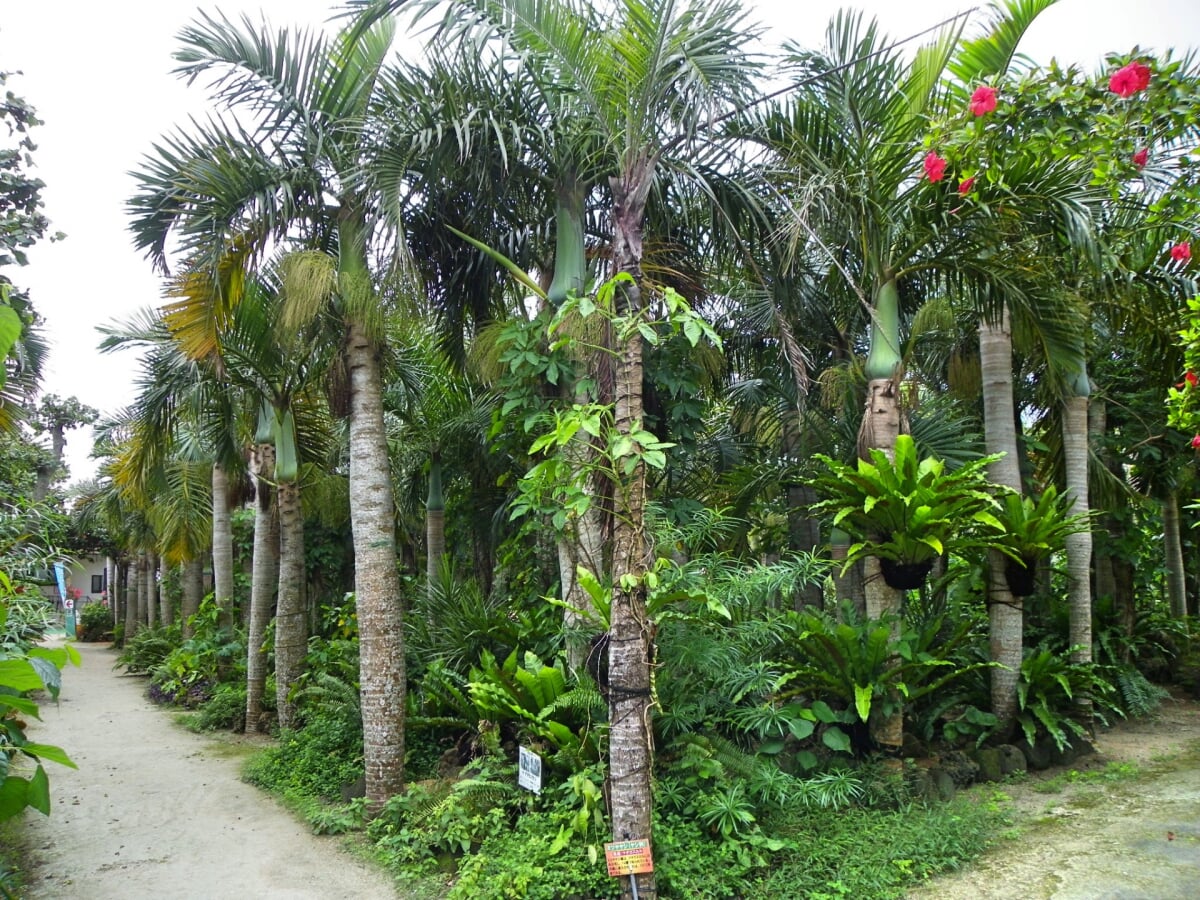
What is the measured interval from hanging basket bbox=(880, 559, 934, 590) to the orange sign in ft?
9.76

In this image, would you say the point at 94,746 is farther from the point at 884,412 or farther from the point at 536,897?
the point at 884,412

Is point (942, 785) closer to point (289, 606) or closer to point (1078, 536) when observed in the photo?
point (1078, 536)

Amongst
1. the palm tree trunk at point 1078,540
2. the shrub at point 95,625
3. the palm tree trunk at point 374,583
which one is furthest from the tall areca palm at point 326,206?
the shrub at point 95,625

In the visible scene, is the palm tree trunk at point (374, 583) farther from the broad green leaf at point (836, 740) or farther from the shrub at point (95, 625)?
the shrub at point (95, 625)

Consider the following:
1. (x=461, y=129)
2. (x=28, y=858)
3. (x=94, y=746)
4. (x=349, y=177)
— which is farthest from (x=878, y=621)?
(x=94, y=746)

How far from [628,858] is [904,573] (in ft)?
10.3

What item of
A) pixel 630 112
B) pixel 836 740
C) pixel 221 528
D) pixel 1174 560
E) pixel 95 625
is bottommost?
pixel 95 625

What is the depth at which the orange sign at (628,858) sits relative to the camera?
15.6 ft

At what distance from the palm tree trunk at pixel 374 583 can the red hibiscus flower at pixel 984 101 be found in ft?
16.0

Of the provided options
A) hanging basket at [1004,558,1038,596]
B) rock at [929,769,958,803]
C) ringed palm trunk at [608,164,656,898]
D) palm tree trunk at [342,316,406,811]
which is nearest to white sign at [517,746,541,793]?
ringed palm trunk at [608,164,656,898]

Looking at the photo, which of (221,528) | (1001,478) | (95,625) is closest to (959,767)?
(1001,478)

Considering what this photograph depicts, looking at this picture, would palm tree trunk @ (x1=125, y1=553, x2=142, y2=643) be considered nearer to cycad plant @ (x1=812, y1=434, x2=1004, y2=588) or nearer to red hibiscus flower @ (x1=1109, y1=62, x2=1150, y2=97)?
cycad plant @ (x1=812, y1=434, x2=1004, y2=588)

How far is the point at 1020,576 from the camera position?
7406 millimetres

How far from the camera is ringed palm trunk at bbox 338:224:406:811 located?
7.07 metres
